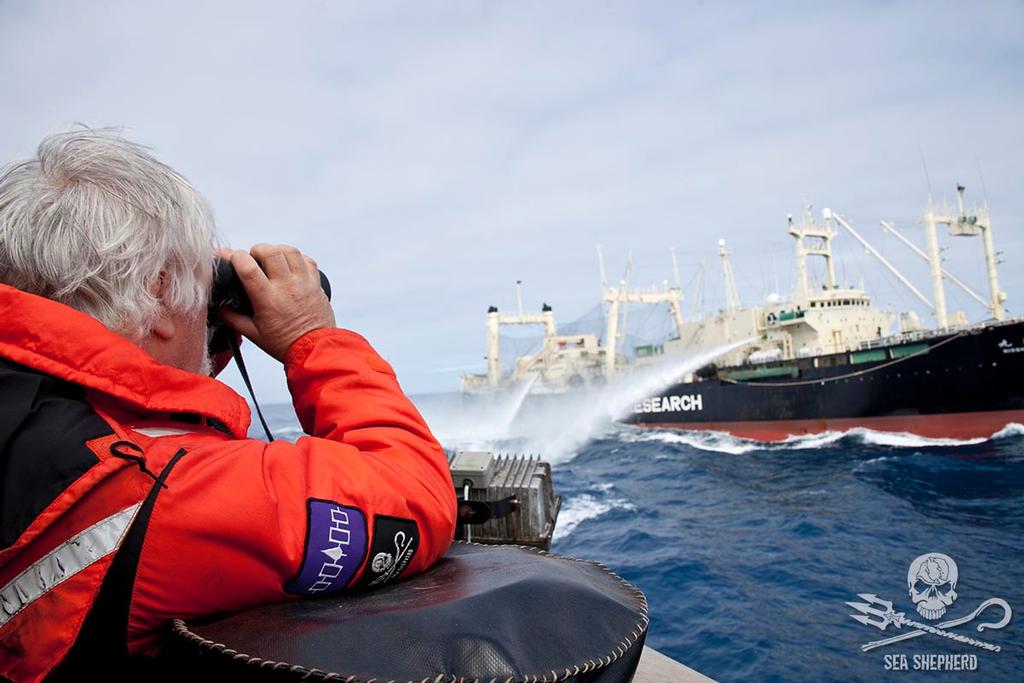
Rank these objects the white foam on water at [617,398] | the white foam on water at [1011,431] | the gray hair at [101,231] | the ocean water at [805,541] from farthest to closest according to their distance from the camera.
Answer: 1. the white foam on water at [617,398]
2. the white foam on water at [1011,431]
3. the ocean water at [805,541]
4. the gray hair at [101,231]

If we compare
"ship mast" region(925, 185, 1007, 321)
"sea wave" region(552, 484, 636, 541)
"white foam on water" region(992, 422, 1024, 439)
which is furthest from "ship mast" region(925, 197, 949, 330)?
"sea wave" region(552, 484, 636, 541)

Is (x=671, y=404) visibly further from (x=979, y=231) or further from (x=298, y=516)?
(x=298, y=516)

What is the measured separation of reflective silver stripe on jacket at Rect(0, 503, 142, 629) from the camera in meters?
0.85

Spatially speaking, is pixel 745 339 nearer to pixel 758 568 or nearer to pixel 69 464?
pixel 758 568

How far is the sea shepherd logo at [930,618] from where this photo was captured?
4930 millimetres

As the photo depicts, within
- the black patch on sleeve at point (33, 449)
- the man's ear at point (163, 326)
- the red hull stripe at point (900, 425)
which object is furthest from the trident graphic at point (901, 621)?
the red hull stripe at point (900, 425)

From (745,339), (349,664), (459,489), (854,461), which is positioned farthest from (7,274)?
(745,339)

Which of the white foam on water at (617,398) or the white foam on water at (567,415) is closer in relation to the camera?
the white foam on water at (567,415)

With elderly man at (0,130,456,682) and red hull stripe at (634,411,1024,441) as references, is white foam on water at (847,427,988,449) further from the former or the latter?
elderly man at (0,130,456,682)

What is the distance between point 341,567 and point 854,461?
17.1m

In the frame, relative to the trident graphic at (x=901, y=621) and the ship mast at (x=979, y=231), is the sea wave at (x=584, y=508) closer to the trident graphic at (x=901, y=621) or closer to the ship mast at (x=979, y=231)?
the trident graphic at (x=901, y=621)

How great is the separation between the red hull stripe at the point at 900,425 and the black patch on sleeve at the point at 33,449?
22145mm

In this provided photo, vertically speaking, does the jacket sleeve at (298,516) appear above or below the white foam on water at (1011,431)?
above

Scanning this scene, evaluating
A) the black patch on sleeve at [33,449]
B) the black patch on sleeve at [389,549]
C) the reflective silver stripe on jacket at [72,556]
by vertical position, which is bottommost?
the black patch on sleeve at [389,549]
